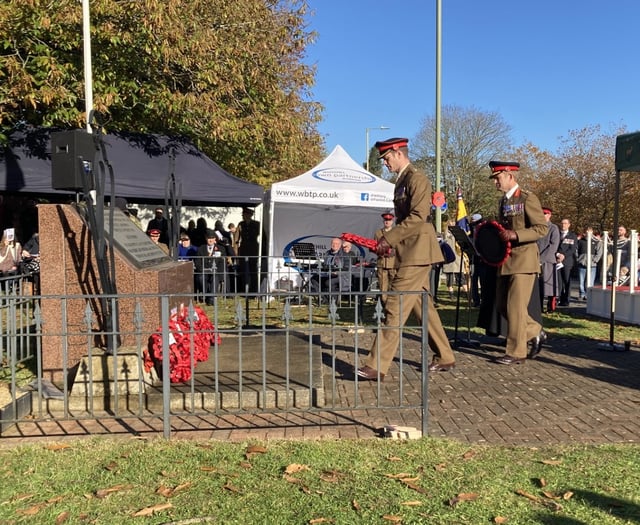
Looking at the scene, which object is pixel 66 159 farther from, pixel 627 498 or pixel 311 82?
pixel 311 82

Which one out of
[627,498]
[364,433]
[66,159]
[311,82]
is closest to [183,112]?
[311,82]

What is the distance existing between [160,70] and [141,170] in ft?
7.08

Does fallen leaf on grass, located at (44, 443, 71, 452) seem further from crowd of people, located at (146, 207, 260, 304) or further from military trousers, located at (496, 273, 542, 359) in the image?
crowd of people, located at (146, 207, 260, 304)

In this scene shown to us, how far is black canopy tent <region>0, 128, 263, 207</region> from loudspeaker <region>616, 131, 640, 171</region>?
24.6 ft

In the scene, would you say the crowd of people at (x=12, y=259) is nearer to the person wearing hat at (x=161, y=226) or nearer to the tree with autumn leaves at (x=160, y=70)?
the tree with autumn leaves at (x=160, y=70)

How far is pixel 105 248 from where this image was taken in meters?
5.73

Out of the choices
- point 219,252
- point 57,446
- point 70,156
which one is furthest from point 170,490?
point 219,252

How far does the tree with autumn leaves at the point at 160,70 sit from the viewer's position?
10664 millimetres

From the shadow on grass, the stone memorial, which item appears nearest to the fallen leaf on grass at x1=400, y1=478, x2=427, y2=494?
the shadow on grass

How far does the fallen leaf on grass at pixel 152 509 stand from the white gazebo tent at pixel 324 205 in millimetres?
9661

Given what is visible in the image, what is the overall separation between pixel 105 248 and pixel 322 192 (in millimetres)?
8745

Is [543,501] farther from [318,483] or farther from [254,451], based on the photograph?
[254,451]

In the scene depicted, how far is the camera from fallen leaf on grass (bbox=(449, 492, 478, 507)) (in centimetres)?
334

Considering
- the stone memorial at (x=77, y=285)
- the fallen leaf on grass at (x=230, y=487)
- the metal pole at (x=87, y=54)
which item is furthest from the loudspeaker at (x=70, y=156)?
the metal pole at (x=87, y=54)
